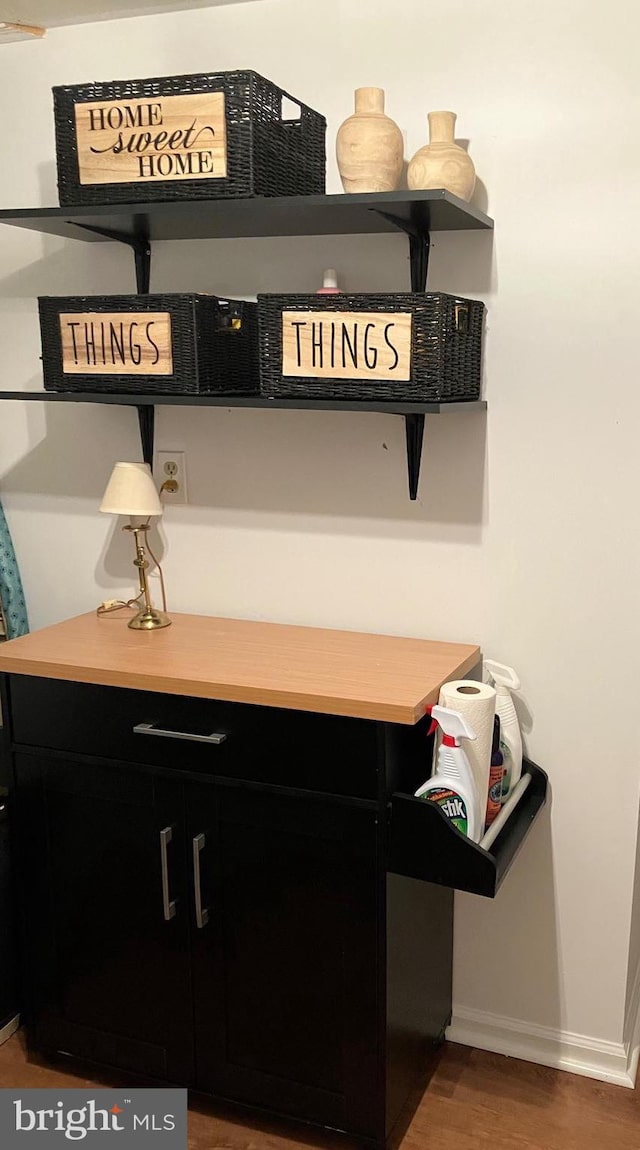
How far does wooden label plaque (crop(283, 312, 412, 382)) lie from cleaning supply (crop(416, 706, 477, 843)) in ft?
1.91

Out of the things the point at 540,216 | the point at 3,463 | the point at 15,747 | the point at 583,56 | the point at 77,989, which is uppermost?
the point at 583,56

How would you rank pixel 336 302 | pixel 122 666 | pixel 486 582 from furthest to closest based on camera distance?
pixel 486 582 < pixel 122 666 < pixel 336 302

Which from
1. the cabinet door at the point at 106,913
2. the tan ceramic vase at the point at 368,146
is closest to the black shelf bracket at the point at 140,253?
the tan ceramic vase at the point at 368,146

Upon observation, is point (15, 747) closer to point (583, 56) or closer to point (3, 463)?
point (3, 463)

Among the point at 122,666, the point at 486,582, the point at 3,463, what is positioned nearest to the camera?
the point at 122,666

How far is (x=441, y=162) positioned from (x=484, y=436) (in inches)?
19.8

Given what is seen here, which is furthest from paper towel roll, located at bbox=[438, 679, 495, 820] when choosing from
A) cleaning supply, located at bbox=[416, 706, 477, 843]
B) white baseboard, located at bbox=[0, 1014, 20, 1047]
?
white baseboard, located at bbox=[0, 1014, 20, 1047]

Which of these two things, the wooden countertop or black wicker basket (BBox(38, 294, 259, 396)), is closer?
the wooden countertop

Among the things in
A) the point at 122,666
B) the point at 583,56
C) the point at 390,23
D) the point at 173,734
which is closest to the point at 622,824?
the point at 173,734

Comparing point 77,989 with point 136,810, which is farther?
point 77,989

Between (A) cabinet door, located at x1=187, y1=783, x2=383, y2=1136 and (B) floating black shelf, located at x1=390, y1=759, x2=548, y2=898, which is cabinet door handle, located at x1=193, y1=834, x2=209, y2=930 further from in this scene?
(B) floating black shelf, located at x1=390, y1=759, x2=548, y2=898

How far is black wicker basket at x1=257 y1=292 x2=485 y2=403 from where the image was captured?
67.9 inches

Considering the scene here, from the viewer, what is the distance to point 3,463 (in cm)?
245

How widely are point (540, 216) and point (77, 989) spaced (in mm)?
1736
